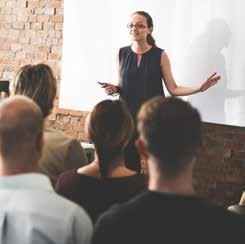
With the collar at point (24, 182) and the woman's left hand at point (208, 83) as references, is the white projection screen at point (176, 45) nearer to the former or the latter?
the woman's left hand at point (208, 83)

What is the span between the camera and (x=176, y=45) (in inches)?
161

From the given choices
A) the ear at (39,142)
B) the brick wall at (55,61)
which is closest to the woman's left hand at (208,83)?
the brick wall at (55,61)

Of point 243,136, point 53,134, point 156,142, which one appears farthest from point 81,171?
point 243,136

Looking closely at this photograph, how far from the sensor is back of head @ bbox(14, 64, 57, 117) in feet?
7.50

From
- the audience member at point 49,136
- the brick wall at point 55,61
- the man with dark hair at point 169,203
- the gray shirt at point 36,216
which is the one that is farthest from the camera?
the brick wall at point 55,61

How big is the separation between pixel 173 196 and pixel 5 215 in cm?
51

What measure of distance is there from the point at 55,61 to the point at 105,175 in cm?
318

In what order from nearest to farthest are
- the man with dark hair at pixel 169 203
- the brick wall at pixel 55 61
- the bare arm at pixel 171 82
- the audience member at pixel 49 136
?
the man with dark hair at pixel 169 203 → the audience member at pixel 49 136 → the bare arm at pixel 171 82 → the brick wall at pixel 55 61

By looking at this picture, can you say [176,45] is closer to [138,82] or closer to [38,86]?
[138,82]

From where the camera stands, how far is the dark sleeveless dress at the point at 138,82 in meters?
3.75

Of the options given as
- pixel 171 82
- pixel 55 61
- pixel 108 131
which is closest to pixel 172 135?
pixel 108 131

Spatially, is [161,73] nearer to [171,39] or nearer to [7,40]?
[171,39]

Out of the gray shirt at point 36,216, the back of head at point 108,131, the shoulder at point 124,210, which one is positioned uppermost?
the back of head at point 108,131

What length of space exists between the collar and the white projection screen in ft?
8.32
